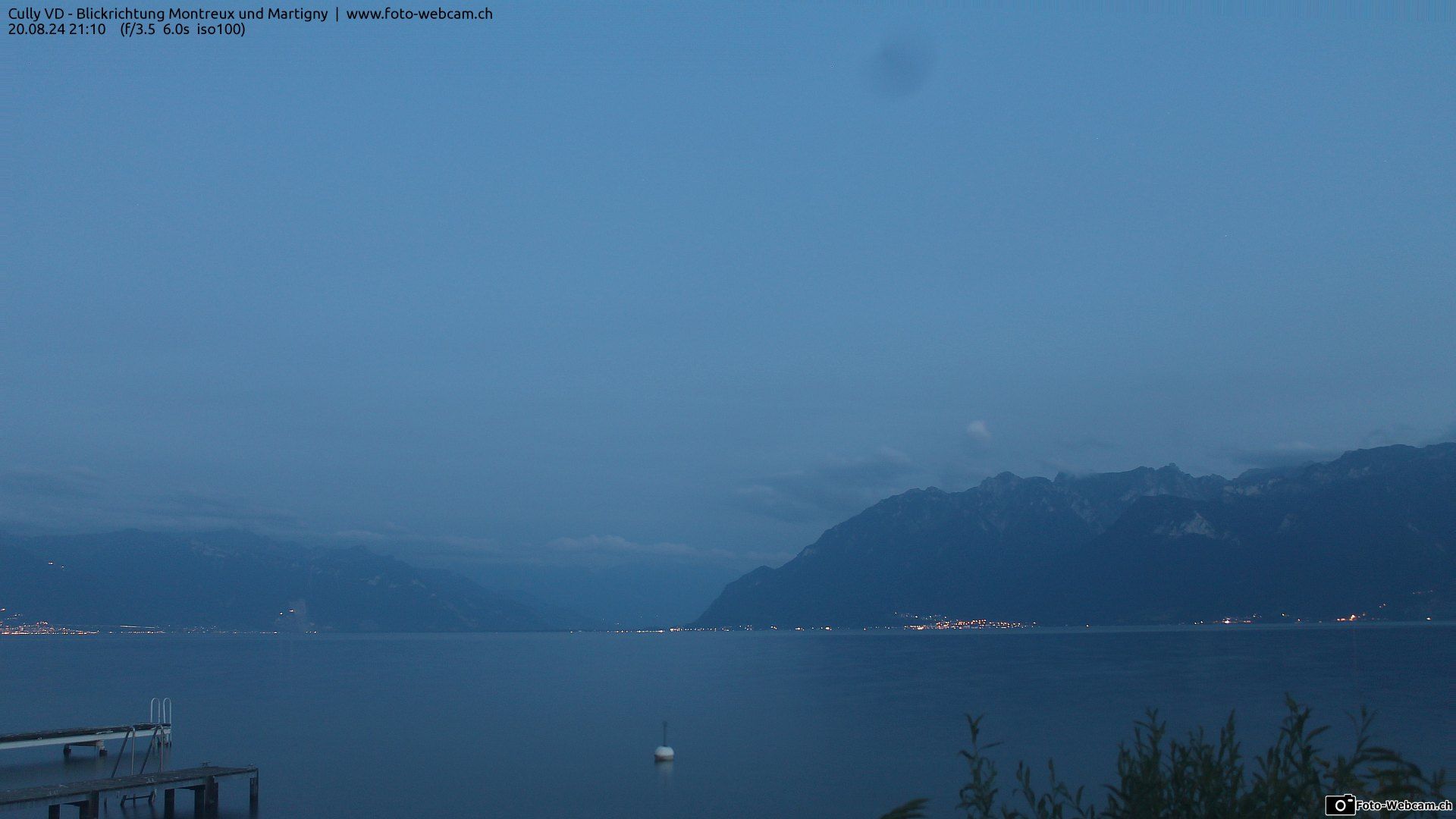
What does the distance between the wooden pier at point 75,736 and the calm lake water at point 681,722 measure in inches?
65.9

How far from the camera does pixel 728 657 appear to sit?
200m

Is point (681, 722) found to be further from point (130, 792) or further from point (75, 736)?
point (130, 792)

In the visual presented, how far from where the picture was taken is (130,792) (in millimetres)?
47406

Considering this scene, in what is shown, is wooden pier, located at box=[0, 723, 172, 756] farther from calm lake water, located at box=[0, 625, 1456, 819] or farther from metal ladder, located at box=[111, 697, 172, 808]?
calm lake water, located at box=[0, 625, 1456, 819]

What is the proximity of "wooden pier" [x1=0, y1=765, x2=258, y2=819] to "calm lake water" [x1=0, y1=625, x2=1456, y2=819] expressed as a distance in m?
1.82

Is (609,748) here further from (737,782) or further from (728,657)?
(728,657)

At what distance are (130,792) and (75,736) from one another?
11343 mm

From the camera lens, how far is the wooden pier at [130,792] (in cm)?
3644

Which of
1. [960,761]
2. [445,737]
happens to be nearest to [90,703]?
[445,737]

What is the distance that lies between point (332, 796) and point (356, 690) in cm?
7128

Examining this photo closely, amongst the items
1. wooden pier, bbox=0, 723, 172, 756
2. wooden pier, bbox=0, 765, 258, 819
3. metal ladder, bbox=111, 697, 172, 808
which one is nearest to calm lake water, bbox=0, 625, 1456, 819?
metal ladder, bbox=111, 697, 172, 808

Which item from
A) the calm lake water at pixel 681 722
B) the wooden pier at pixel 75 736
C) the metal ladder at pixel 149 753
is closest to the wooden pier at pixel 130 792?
the metal ladder at pixel 149 753

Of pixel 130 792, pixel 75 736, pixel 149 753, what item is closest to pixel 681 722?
pixel 149 753

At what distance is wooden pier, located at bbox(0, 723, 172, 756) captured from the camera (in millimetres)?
Result: 51750
